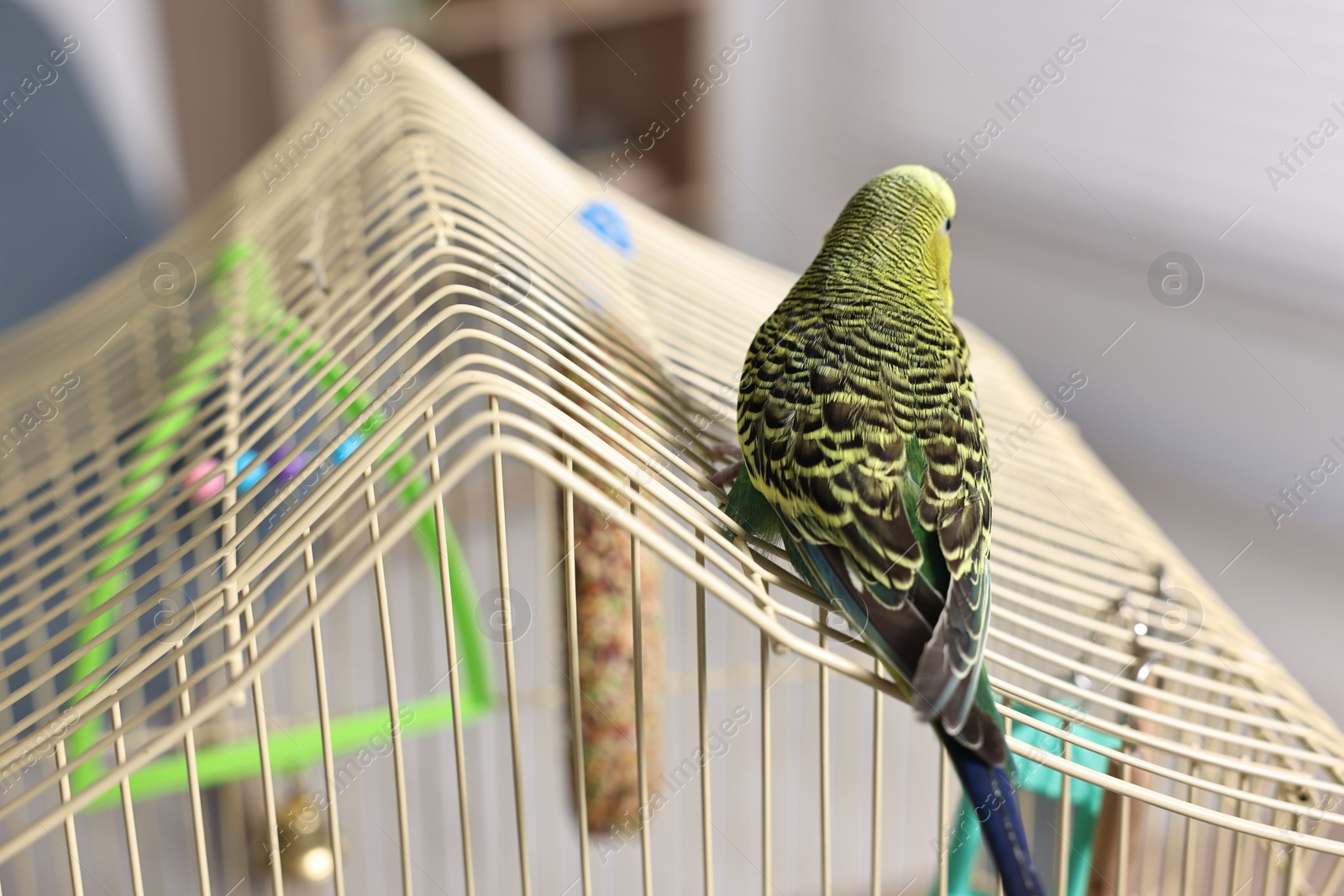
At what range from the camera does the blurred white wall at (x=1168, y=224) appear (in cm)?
231

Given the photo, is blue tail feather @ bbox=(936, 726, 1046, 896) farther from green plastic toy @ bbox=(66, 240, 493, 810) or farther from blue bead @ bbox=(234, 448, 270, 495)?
blue bead @ bbox=(234, 448, 270, 495)

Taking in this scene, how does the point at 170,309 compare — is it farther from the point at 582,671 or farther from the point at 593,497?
the point at 593,497

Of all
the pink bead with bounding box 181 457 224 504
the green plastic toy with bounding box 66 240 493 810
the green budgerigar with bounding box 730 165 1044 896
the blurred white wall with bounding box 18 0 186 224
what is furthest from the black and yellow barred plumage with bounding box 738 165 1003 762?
the blurred white wall with bounding box 18 0 186 224

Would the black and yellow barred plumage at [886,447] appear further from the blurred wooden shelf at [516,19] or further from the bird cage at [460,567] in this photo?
the blurred wooden shelf at [516,19]

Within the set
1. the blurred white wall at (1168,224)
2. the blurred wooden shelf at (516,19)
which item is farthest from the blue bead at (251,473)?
the blurred white wall at (1168,224)

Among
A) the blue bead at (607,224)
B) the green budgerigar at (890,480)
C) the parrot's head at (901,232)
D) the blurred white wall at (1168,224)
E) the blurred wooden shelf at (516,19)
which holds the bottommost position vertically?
the green budgerigar at (890,480)

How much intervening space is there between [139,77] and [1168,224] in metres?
2.49

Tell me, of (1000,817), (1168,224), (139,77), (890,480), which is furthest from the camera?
(1168,224)

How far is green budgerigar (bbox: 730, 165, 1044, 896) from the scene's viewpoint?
0.60 m

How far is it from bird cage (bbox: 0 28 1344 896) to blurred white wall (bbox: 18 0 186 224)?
3.38 ft

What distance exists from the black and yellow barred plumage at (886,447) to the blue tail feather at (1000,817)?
0.02m

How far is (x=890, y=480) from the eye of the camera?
0.70 meters

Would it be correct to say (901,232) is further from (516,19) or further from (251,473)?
(516,19)

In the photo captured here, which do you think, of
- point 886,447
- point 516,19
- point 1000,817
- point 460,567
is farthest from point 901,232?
point 516,19
